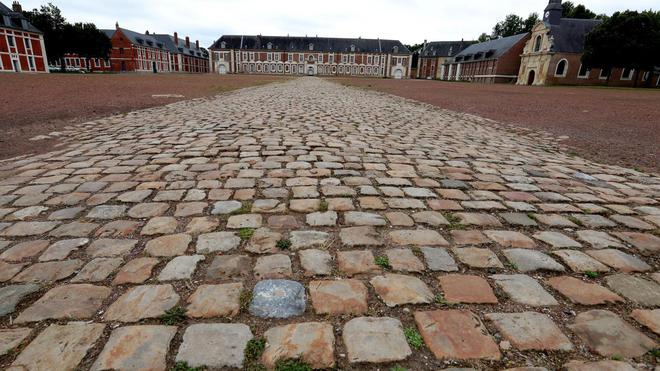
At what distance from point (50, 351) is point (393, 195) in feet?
8.42

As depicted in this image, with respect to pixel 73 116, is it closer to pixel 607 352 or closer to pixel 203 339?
pixel 203 339

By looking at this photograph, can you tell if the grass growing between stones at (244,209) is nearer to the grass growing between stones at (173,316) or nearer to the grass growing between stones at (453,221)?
the grass growing between stones at (173,316)

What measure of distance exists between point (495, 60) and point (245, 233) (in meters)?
64.6

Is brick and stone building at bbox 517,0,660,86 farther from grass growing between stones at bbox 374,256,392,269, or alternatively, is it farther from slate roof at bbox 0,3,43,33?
slate roof at bbox 0,3,43,33

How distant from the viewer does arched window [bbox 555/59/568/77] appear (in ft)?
155

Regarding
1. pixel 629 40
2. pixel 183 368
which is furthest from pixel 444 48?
pixel 183 368

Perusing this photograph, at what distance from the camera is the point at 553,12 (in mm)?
47594

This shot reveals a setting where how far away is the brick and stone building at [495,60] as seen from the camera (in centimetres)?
5538

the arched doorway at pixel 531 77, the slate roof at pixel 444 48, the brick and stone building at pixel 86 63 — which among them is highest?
the slate roof at pixel 444 48

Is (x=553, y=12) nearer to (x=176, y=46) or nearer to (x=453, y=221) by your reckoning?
(x=453, y=221)

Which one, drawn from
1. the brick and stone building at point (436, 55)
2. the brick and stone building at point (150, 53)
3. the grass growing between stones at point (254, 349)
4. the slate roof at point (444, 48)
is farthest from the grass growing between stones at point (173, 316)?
the slate roof at point (444, 48)

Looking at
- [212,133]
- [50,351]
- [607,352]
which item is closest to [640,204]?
[607,352]

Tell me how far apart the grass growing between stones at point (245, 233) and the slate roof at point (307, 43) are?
3404 inches

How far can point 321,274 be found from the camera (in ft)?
6.49
